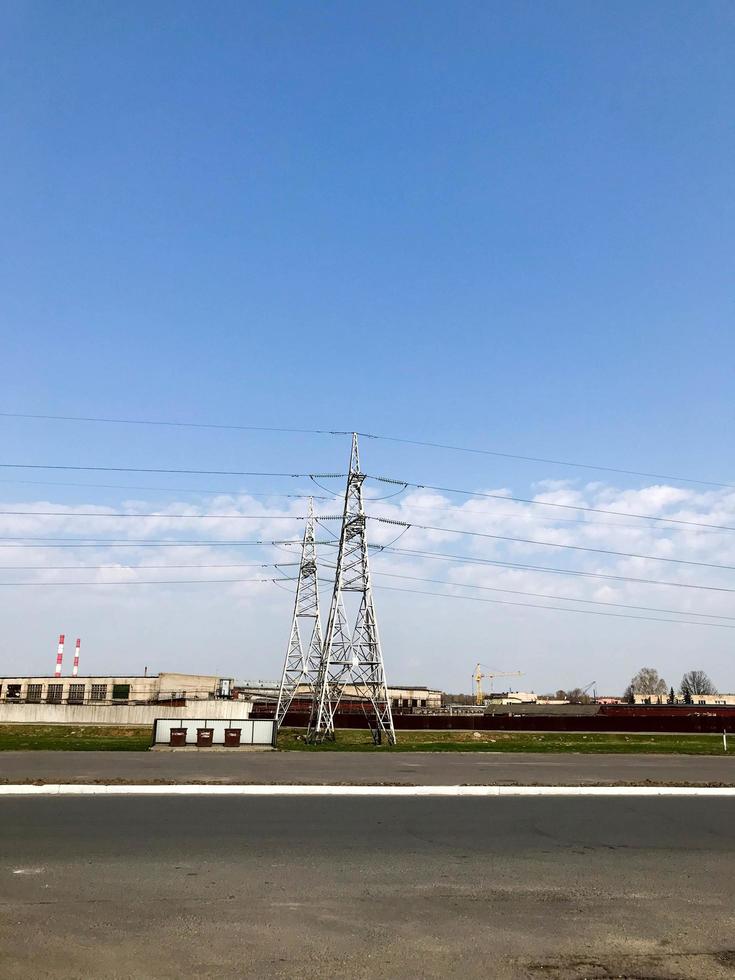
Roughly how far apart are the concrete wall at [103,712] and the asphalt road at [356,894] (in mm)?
60873

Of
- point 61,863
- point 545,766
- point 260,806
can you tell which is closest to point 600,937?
point 61,863

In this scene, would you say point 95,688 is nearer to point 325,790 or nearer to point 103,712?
point 103,712

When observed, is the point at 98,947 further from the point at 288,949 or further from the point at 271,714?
the point at 271,714

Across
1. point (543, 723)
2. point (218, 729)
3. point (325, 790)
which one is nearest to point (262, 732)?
point (218, 729)

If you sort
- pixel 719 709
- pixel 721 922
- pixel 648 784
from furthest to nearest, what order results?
pixel 719 709 < pixel 648 784 < pixel 721 922

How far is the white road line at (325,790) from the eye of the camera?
1886 centimetres

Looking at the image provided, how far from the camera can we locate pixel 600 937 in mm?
8391

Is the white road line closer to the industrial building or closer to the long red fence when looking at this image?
the long red fence

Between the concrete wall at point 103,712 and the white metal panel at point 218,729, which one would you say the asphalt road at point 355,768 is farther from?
the concrete wall at point 103,712

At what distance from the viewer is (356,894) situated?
9828 mm

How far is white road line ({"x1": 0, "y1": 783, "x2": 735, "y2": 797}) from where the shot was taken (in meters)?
18.9

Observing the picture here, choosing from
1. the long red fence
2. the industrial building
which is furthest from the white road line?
the industrial building

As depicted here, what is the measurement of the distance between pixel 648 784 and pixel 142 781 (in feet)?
47.3

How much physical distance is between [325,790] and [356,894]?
34.5 feet
